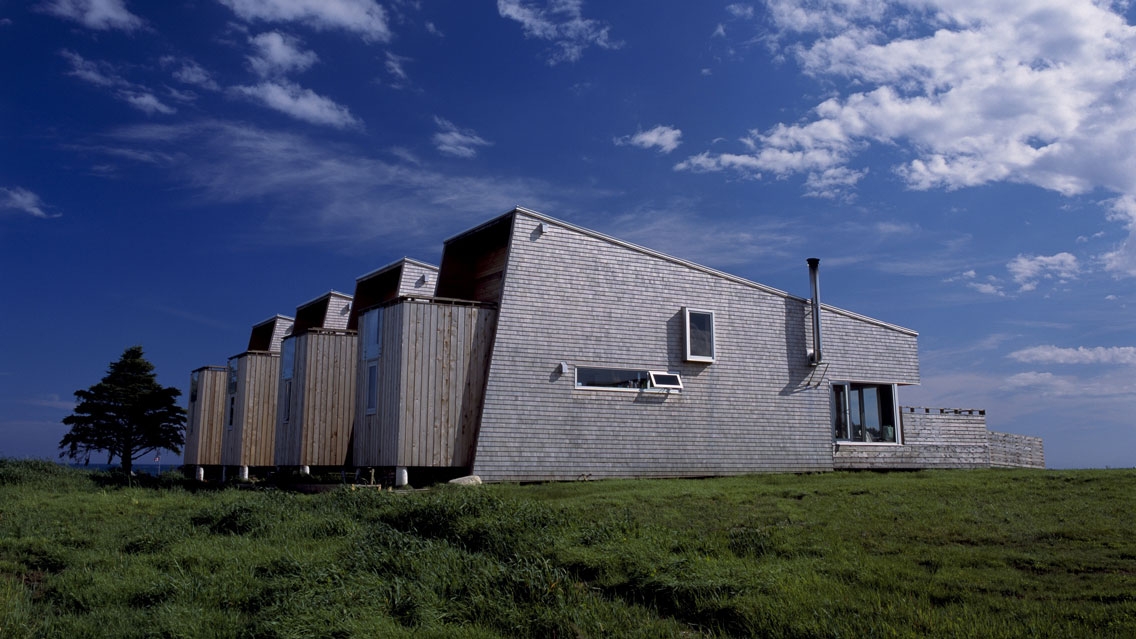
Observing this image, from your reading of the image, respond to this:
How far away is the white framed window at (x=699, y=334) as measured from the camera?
1809 centimetres

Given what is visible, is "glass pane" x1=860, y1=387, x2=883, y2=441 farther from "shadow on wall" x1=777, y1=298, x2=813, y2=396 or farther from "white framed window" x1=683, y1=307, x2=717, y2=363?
"white framed window" x1=683, y1=307, x2=717, y2=363

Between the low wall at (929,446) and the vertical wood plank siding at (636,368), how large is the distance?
1213mm

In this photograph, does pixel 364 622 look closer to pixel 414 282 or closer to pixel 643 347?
pixel 643 347

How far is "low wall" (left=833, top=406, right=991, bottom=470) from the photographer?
20188 millimetres

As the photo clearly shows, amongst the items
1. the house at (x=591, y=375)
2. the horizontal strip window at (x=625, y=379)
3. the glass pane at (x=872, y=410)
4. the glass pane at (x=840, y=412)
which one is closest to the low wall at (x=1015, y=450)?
the house at (x=591, y=375)

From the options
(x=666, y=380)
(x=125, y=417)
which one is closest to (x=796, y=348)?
(x=666, y=380)

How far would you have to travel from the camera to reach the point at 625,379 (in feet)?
57.4

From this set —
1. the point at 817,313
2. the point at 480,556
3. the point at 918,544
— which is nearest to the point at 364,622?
the point at 480,556

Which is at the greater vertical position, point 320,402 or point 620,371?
point 620,371

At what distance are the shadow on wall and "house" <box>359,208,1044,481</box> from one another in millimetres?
40

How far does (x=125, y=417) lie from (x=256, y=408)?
51.2 ft

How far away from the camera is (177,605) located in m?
7.18

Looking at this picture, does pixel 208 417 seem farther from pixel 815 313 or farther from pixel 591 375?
pixel 815 313

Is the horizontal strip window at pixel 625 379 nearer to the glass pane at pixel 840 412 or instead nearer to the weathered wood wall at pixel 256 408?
the glass pane at pixel 840 412
